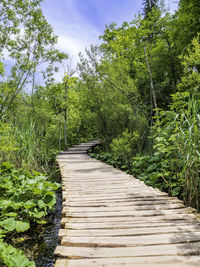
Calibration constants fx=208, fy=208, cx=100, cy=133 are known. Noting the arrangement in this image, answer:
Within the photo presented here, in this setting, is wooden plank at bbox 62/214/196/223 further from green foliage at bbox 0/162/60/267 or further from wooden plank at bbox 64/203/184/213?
green foliage at bbox 0/162/60/267

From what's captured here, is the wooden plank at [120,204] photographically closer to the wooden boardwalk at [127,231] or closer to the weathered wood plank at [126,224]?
the wooden boardwalk at [127,231]

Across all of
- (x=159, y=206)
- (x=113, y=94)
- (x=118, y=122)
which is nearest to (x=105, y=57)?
(x=113, y=94)

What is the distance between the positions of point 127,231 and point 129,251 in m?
0.35

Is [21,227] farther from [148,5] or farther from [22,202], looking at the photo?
[148,5]

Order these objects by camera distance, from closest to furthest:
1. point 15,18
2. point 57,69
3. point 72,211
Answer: point 72,211 → point 15,18 → point 57,69

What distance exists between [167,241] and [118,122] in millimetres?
6043

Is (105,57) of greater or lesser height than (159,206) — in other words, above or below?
above

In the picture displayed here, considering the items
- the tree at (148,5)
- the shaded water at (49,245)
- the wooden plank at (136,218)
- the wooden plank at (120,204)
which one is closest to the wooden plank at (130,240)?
the wooden plank at (136,218)

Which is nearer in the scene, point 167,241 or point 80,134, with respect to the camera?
point 167,241

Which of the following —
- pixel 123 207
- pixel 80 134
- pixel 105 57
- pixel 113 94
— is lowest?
pixel 123 207

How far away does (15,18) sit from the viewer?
19.9 feet

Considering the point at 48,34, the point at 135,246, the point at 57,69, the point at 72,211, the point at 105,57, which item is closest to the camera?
the point at 135,246

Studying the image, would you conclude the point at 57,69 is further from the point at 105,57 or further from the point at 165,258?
the point at 165,258

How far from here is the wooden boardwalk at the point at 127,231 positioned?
1.53m
